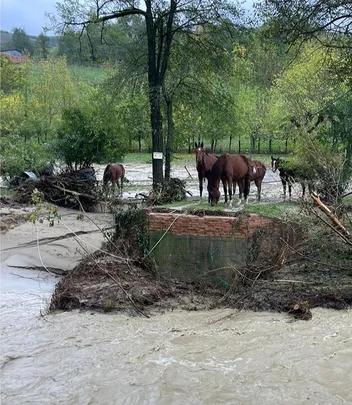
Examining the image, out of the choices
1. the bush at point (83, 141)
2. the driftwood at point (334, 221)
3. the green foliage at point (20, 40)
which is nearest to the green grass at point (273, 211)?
the driftwood at point (334, 221)

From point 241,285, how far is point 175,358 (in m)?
3.35

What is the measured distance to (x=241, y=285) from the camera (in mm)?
12719

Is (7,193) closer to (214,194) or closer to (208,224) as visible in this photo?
(214,194)

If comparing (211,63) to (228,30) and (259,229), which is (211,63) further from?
(259,229)

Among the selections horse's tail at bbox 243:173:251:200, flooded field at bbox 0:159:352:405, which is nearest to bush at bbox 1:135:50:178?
horse's tail at bbox 243:173:251:200

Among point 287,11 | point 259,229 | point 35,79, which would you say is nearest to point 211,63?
point 287,11

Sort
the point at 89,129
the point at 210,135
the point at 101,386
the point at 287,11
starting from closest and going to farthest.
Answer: the point at 101,386
the point at 287,11
the point at 89,129
the point at 210,135

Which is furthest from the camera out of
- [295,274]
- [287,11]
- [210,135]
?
[210,135]

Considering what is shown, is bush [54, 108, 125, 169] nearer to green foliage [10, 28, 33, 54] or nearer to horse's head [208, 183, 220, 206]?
horse's head [208, 183, 220, 206]

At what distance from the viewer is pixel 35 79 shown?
69.2 meters

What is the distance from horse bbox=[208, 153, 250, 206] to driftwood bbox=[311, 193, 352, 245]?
4.68m

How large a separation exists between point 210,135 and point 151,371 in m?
44.4

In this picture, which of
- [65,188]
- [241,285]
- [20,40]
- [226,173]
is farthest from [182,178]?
[20,40]

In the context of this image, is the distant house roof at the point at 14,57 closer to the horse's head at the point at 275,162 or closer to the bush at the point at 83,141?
the bush at the point at 83,141
